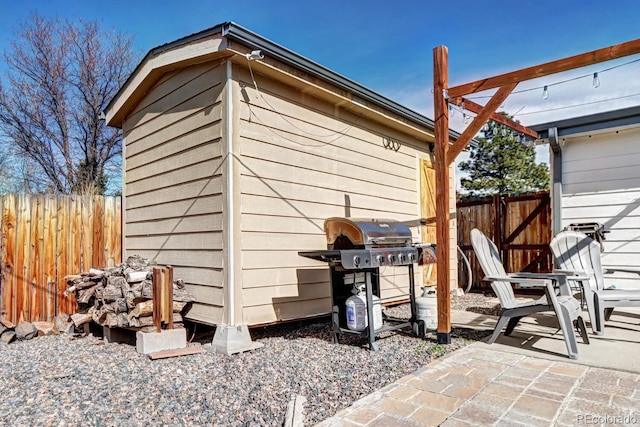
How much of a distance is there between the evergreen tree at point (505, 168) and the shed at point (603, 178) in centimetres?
1180

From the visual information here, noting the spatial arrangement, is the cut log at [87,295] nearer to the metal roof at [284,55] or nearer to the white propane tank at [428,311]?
the metal roof at [284,55]

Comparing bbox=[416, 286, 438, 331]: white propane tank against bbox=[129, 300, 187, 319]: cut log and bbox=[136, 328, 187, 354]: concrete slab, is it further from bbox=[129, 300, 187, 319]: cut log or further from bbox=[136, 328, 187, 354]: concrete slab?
bbox=[129, 300, 187, 319]: cut log

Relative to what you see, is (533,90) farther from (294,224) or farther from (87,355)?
(87,355)

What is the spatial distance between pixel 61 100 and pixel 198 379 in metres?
11.5

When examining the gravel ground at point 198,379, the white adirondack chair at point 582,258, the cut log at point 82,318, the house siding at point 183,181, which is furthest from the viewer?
the white adirondack chair at point 582,258

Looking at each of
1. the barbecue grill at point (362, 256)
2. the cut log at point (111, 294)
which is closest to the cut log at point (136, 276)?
the cut log at point (111, 294)

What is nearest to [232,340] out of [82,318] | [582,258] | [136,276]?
[136,276]

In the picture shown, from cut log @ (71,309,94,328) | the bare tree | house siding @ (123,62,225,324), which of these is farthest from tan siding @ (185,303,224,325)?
the bare tree

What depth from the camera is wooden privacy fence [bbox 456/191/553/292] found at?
24.1 ft

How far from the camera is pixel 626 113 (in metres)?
5.49

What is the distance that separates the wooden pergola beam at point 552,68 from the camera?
316 centimetres

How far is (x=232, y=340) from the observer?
11.9 feet

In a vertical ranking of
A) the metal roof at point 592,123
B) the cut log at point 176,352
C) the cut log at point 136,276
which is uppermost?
the metal roof at point 592,123

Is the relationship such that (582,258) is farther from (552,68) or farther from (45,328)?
(45,328)
